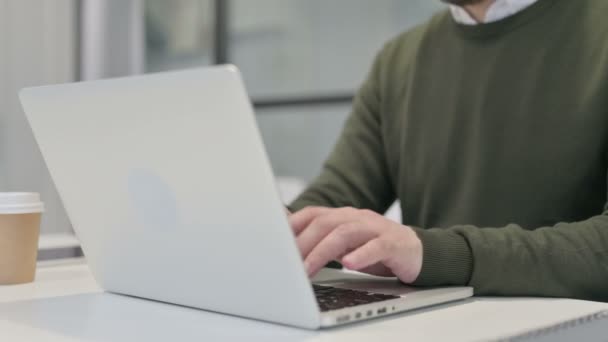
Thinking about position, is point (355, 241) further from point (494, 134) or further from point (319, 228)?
point (494, 134)

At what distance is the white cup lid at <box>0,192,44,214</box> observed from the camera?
3.19 feet

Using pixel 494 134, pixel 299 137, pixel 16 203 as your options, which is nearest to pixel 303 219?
pixel 16 203

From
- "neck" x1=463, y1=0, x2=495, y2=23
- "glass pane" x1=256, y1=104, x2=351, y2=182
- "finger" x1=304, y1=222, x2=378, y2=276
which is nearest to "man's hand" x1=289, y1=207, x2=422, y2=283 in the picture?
"finger" x1=304, y1=222, x2=378, y2=276

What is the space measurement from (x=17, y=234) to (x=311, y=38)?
2.46 metres

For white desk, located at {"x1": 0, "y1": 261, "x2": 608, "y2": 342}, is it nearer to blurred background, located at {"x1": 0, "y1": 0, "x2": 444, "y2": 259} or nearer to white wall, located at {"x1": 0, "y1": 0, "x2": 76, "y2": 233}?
blurred background, located at {"x1": 0, "y1": 0, "x2": 444, "y2": 259}

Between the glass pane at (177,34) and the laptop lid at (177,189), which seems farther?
the glass pane at (177,34)

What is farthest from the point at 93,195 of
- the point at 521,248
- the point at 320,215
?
the point at 521,248

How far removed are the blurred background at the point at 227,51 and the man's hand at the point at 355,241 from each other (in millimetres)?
1544

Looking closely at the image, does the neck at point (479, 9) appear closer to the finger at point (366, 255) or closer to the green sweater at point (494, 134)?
the green sweater at point (494, 134)

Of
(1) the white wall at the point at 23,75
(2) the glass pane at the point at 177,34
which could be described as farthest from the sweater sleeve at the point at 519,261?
(2) the glass pane at the point at 177,34

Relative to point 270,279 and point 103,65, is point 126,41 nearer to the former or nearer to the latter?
point 103,65

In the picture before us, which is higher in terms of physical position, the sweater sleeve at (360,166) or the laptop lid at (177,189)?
the laptop lid at (177,189)

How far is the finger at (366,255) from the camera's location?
79cm

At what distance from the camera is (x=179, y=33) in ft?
12.1
